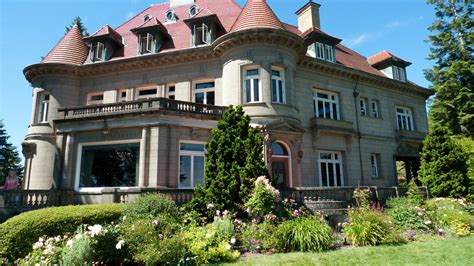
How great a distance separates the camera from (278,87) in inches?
699

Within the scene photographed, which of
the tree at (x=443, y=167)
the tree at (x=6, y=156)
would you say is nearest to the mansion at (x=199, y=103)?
the tree at (x=443, y=167)

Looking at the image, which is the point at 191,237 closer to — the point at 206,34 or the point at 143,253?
the point at 143,253

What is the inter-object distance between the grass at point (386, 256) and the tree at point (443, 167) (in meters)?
10.2

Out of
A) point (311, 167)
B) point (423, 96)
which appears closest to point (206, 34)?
point (311, 167)

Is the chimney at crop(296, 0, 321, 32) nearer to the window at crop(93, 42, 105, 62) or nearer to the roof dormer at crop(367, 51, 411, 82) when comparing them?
the roof dormer at crop(367, 51, 411, 82)

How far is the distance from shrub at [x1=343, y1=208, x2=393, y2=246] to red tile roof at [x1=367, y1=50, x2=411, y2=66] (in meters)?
20.1

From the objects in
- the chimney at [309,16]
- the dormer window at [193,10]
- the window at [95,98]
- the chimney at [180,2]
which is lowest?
the window at [95,98]

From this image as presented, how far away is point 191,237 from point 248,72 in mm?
11711

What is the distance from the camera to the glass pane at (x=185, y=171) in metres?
15.5

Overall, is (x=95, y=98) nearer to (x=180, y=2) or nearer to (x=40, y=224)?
(x=180, y=2)

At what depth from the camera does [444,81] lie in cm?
2872

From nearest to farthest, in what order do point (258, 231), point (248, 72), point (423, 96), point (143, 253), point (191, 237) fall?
1. point (143, 253)
2. point (191, 237)
3. point (258, 231)
4. point (248, 72)
5. point (423, 96)

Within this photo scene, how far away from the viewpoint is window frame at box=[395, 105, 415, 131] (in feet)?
80.6

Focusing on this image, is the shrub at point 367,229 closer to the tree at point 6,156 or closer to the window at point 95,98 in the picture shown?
the window at point 95,98
